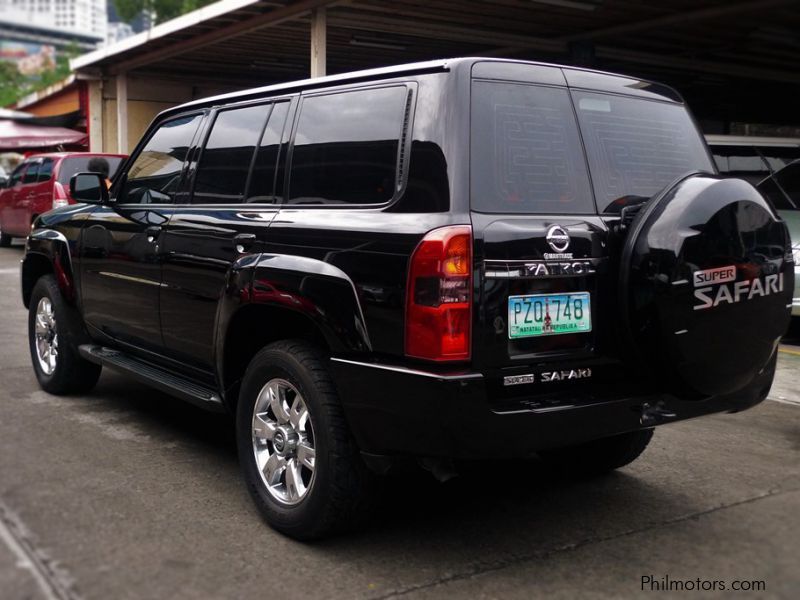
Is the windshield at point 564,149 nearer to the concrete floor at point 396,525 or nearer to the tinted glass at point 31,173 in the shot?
the concrete floor at point 396,525

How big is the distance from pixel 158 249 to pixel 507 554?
7.83 feet

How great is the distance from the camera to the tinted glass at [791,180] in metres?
8.95

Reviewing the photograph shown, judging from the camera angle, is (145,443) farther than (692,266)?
Yes

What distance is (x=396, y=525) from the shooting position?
12.4 ft

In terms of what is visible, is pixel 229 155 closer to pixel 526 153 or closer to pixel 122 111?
pixel 526 153

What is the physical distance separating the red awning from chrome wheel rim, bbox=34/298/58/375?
17917 millimetres

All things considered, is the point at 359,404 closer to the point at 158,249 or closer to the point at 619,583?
the point at 619,583

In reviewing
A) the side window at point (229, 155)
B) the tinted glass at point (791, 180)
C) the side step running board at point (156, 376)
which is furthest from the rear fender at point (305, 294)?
the tinted glass at point (791, 180)

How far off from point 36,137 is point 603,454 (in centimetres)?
2169

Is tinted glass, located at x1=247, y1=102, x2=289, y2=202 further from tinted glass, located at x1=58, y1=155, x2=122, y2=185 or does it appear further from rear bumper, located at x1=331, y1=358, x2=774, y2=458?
tinted glass, located at x1=58, y1=155, x2=122, y2=185

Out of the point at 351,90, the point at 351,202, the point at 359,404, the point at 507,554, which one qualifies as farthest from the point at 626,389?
→ the point at 351,90

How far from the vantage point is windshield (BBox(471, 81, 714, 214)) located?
10.6 feet

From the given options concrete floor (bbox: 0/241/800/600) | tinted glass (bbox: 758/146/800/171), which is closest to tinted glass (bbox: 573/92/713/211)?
concrete floor (bbox: 0/241/800/600)

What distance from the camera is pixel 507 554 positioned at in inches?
137
